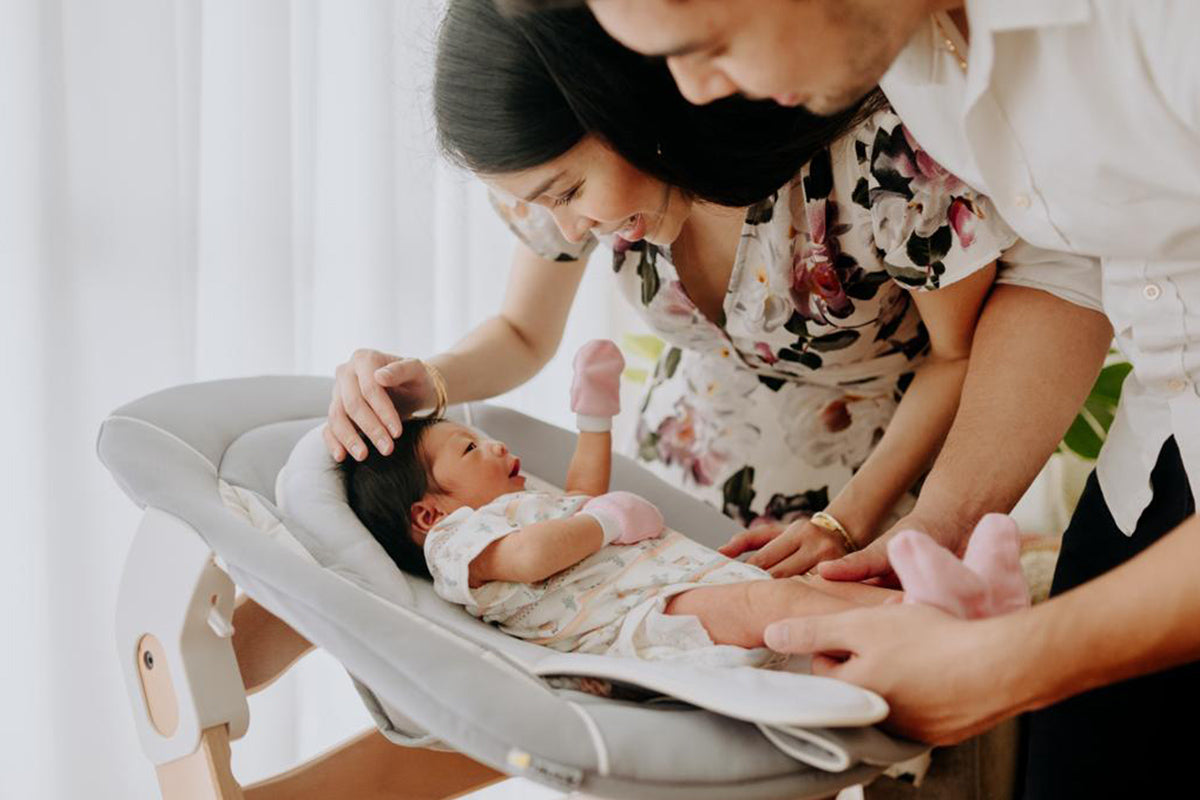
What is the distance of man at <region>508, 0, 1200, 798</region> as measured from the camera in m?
0.79

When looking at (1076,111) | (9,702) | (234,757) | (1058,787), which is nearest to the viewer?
(1076,111)

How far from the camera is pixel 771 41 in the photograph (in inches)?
32.9

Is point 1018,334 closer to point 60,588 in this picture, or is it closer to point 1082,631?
point 1082,631

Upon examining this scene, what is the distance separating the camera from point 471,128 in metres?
1.14

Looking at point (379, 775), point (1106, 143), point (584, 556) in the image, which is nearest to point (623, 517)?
point (584, 556)

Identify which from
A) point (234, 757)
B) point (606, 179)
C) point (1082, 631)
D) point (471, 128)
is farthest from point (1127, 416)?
point (234, 757)

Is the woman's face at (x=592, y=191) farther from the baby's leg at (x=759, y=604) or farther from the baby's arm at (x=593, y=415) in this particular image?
the baby's leg at (x=759, y=604)

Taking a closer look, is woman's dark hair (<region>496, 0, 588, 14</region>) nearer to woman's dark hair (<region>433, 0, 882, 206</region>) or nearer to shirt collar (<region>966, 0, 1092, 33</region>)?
woman's dark hair (<region>433, 0, 882, 206</region>)

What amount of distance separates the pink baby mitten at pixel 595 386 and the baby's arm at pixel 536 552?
0.23 m

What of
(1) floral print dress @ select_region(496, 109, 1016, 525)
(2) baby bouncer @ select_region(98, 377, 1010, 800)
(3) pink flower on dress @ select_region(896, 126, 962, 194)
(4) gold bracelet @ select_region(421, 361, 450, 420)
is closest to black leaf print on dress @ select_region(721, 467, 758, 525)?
(1) floral print dress @ select_region(496, 109, 1016, 525)

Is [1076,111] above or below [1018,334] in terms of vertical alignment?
above

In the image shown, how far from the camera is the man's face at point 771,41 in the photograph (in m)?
0.82

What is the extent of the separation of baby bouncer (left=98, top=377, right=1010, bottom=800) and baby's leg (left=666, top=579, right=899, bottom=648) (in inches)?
6.9

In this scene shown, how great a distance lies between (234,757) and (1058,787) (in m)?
1.30
